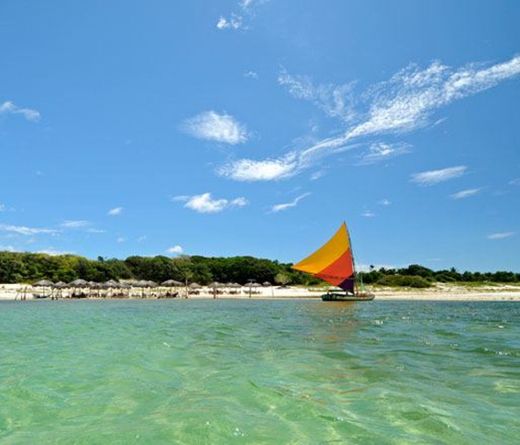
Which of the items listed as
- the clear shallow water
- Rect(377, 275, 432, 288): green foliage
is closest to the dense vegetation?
Rect(377, 275, 432, 288): green foliage

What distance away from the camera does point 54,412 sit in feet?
21.1

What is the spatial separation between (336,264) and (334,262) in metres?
0.37

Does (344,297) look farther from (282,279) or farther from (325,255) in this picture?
(282,279)

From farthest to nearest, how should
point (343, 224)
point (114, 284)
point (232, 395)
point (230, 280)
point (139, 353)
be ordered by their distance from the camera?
point (230, 280), point (114, 284), point (343, 224), point (139, 353), point (232, 395)

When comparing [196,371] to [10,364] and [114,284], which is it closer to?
[10,364]

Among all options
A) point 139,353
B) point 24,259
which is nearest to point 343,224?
point 139,353

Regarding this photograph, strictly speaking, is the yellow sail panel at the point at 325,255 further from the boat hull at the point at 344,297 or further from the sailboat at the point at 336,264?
the boat hull at the point at 344,297

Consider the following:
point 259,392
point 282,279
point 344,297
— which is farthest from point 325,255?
point 282,279

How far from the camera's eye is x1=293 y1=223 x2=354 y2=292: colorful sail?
4816 centimetres

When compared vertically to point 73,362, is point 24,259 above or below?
above

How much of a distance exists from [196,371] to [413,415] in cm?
491

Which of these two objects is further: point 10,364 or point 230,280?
Result: point 230,280

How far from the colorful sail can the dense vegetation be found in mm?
34452

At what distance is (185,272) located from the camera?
8962 centimetres
